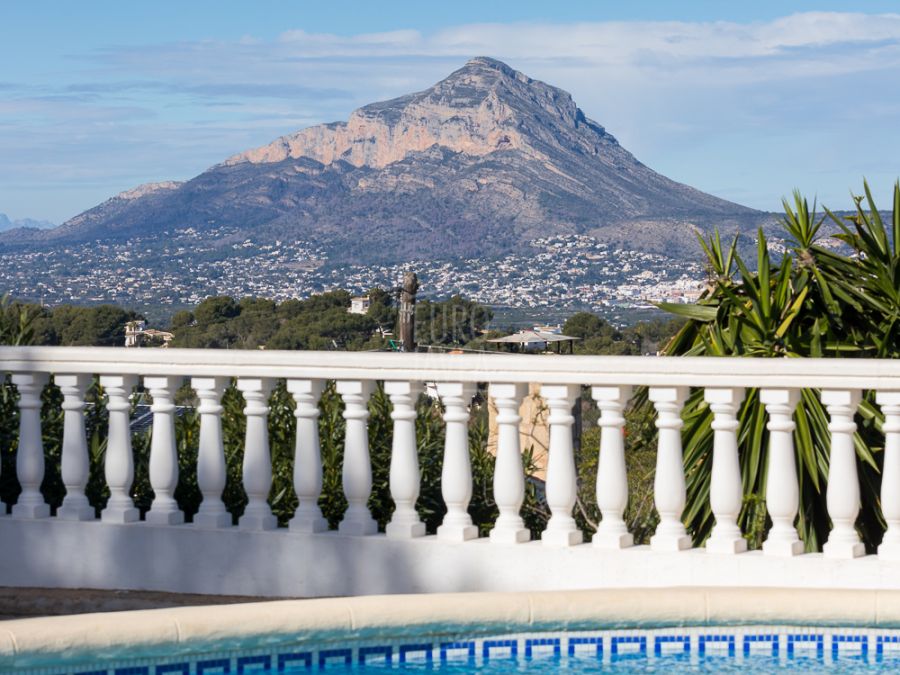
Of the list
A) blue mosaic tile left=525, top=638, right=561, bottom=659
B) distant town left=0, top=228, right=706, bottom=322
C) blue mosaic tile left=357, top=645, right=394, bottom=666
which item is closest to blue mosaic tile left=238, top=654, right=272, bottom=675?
blue mosaic tile left=357, top=645, right=394, bottom=666

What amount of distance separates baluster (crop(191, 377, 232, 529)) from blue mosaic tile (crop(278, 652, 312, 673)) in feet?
3.31

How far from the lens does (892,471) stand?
3953mm

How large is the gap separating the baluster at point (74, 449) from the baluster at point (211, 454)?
46cm

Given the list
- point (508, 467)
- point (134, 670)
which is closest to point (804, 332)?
point (508, 467)

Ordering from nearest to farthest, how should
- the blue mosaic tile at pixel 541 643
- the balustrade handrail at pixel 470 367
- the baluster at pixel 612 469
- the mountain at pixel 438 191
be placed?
the blue mosaic tile at pixel 541 643, the balustrade handrail at pixel 470 367, the baluster at pixel 612 469, the mountain at pixel 438 191

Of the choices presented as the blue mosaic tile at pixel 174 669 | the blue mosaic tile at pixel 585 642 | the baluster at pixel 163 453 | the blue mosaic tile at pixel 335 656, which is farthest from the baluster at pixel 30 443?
the blue mosaic tile at pixel 585 642

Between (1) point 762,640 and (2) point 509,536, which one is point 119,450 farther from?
(1) point 762,640

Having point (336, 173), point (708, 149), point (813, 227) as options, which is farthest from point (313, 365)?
point (336, 173)

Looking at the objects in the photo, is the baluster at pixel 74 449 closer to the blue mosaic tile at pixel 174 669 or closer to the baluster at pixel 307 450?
the baluster at pixel 307 450

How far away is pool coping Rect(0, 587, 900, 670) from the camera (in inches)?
139

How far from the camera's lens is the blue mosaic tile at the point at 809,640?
3801 mm

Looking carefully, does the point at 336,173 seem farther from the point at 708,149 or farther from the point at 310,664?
the point at 310,664

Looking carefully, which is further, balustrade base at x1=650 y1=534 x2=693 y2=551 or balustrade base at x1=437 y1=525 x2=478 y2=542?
balustrade base at x1=437 y1=525 x2=478 y2=542

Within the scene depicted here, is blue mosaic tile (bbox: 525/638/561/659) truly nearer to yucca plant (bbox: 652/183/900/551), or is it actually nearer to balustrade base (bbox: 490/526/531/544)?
balustrade base (bbox: 490/526/531/544)
